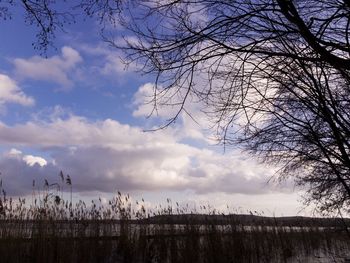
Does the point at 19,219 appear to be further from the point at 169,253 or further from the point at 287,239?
the point at 287,239

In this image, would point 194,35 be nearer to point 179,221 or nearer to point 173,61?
point 173,61

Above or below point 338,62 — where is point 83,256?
below

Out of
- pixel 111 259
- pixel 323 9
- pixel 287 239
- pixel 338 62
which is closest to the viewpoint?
pixel 338 62

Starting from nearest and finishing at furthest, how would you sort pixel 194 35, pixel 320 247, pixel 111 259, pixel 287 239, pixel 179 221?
pixel 194 35, pixel 111 259, pixel 179 221, pixel 287 239, pixel 320 247

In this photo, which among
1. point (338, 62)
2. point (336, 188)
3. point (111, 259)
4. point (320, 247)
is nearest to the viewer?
point (338, 62)

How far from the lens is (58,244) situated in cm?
942

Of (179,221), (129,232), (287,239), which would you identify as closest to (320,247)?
(287,239)

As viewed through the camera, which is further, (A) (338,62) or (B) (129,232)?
(B) (129,232)

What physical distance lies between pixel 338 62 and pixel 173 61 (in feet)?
4.86

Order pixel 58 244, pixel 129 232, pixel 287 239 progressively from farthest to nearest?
1. pixel 287 239
2. pixel 129 232
3. pixel 58 244

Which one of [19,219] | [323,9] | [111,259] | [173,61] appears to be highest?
[323,9]

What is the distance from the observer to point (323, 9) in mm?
5246

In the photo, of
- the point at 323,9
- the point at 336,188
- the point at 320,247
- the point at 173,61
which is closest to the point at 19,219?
the point at 173,61

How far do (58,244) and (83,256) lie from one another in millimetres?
607
